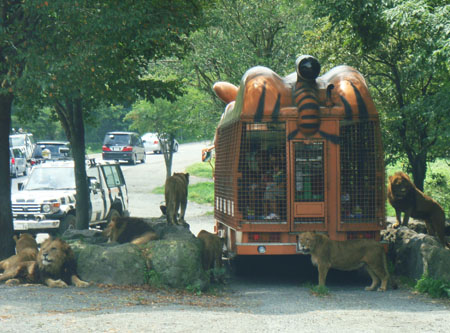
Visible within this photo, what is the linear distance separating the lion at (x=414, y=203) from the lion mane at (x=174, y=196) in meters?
4.80

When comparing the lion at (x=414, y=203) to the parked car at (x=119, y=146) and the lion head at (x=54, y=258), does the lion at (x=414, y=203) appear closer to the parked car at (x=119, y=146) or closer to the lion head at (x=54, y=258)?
the lion head at (x=54, y=258)

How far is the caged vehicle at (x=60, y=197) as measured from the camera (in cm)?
1659

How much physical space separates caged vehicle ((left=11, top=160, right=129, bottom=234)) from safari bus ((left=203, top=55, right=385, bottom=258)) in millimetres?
6609

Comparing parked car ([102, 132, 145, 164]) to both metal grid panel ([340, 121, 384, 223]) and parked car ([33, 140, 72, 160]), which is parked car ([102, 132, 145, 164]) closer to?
parked car ([33, 140, 72, 160])

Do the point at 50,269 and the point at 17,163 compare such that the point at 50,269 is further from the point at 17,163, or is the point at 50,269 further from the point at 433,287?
the point at 17,163

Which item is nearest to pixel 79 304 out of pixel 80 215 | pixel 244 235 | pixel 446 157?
pixel 244 235

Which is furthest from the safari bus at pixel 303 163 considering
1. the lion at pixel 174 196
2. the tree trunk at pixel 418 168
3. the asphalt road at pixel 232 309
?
the tree trunk at pixel 418 168

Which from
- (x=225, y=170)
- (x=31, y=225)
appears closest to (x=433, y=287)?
(x=225, y=170)

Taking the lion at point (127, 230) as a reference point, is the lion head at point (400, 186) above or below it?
above

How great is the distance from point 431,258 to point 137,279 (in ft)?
15.1

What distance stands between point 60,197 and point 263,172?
25.0ft

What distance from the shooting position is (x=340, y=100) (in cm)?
1092

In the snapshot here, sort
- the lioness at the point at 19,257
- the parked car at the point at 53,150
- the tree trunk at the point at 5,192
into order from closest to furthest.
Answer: the lioness at the point at 19,257 < the tree trunk at the point at 5,192 < the parked car at the point at 53,150

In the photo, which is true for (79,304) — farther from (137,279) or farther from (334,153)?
(334,153)
